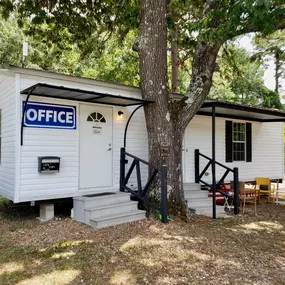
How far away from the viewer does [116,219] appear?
524 cm

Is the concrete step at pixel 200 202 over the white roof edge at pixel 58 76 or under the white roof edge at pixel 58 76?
under

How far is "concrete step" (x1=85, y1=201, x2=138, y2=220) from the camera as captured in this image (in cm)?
522

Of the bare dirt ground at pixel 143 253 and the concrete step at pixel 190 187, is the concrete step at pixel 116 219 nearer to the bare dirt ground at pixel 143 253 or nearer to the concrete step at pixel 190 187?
the bare dirt ground at pixel 143 253

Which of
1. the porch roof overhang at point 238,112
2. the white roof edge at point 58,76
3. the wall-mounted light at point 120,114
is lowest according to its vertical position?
the wall-mounted light at point 120,114

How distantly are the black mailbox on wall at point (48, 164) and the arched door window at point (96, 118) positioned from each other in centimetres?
119

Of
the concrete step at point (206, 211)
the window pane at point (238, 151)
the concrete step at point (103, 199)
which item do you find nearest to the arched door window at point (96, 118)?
the concrete step at point (103, 199)

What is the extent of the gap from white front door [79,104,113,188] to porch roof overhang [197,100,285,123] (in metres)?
2.31

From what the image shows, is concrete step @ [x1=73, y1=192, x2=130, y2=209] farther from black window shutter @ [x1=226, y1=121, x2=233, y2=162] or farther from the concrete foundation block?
black window shutter @ [x1=226, y1=121, x2=233, y2=162]

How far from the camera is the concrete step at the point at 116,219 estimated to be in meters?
5.00

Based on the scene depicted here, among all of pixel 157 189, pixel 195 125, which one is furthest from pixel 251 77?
pixel 157 189

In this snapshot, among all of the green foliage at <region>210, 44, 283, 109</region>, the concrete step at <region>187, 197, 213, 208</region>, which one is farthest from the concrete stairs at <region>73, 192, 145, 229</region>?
the green foliage at <region>210, 44, 283, 109</region>

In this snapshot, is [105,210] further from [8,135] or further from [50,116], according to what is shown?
[8,135]

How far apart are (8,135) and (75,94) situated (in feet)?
5.30

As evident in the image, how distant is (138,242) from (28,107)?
3.15 metres
